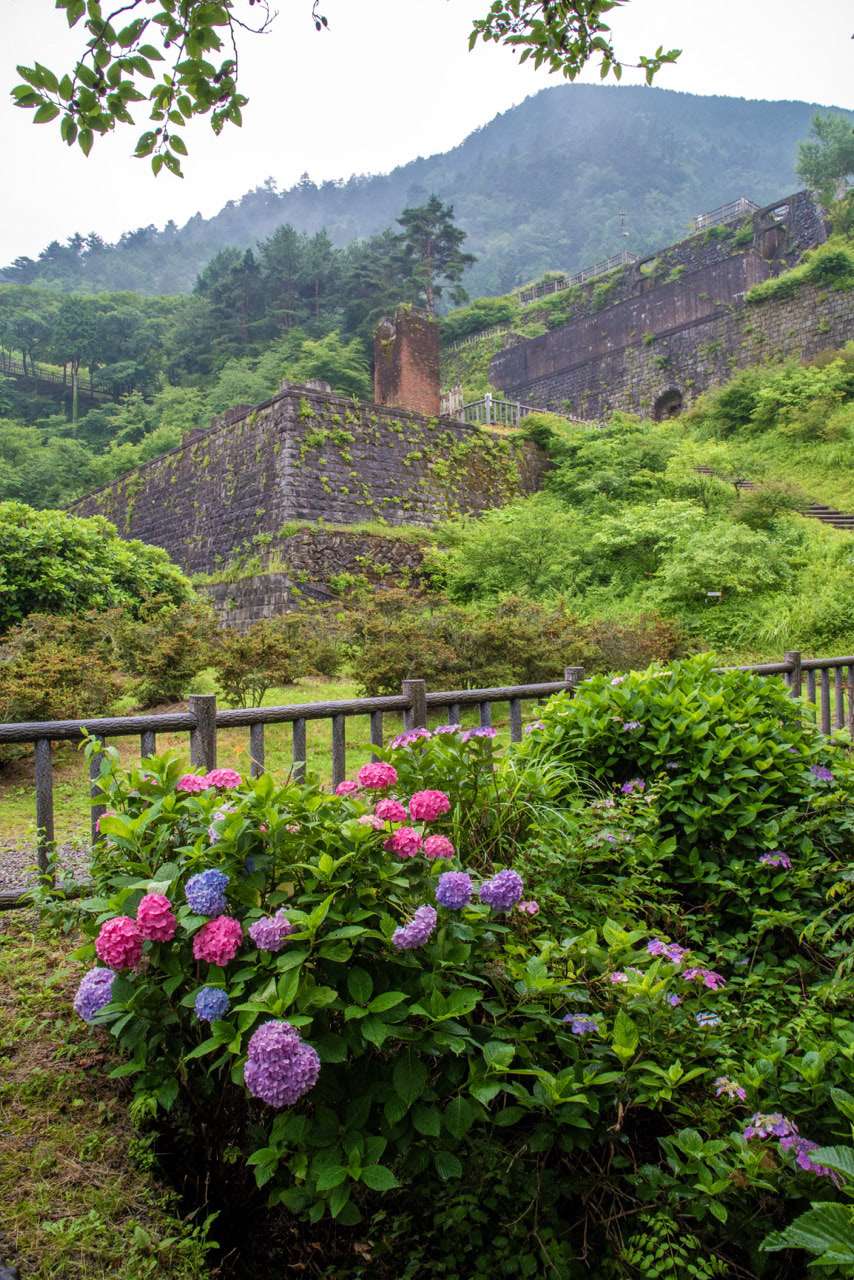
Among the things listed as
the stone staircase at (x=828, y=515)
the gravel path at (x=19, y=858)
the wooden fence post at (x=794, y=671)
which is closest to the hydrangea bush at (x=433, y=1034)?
the gravel path at (x=19, y=858)

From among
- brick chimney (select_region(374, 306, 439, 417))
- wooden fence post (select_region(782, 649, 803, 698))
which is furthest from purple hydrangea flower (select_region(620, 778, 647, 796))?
brick chimney (select_region(374, 306, 439, 417))

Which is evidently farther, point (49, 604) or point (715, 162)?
point (715, 162)

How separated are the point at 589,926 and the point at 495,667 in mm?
5706

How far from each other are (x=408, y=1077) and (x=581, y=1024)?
16.5 inches

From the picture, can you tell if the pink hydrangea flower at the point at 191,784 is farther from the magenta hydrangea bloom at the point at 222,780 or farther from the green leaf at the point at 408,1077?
the green leaf at the point at 408,1077

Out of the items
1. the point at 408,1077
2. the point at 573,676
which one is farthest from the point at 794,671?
the point at 408,1077

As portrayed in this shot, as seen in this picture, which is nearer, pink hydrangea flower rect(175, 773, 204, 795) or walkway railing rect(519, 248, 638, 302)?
pink hydrangea flower rect(175, 773, 204, 795)

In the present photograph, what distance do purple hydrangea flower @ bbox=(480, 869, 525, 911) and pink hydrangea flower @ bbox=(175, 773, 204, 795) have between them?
81cm

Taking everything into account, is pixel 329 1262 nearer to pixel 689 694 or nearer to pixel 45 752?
pixel 45 752

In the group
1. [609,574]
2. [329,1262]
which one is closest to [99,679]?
[329,1262]

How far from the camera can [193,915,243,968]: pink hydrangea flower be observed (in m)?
1.62

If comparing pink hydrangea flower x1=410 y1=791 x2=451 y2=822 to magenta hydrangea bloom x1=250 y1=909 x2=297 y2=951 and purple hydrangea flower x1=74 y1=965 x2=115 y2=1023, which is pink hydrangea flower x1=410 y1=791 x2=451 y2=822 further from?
purple hydrangea flower x1=74 y1=965 x2=115 y2=1023

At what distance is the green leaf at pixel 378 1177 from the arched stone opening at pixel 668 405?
82.8ft

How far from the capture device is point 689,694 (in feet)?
11.0
